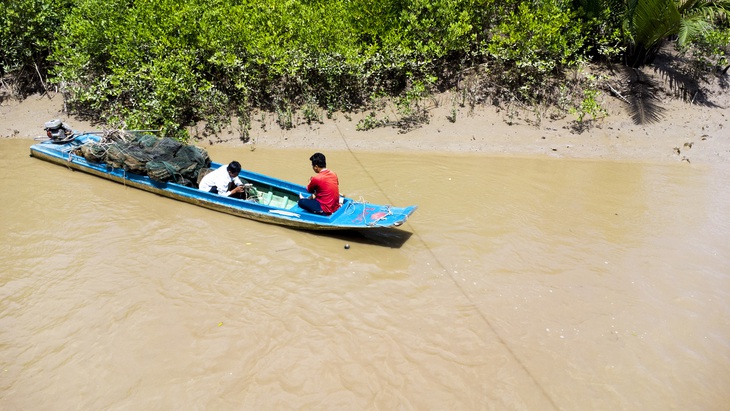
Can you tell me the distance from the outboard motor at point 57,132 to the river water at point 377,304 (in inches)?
61.6

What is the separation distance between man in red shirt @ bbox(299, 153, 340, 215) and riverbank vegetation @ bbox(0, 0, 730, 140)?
16.9ft

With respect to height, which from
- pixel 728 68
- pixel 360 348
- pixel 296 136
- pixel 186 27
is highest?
pixel 186 27

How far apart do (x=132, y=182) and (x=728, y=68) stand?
1473cm

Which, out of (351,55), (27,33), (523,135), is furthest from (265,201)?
(27,33)

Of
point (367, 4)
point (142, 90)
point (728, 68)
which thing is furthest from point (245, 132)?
point (728, 68)

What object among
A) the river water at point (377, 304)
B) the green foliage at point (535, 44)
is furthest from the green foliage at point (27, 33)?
the green foliage at point (535, 44)

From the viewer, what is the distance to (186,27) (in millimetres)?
11094

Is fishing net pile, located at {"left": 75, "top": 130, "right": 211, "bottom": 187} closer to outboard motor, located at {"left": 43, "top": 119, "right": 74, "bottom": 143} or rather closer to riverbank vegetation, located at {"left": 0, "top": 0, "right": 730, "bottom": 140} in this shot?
outboard motor, located at {"left": 43, "top": 119, "right": 74, "bottom": 143}

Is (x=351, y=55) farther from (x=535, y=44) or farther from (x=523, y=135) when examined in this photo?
(x=523, y=135)

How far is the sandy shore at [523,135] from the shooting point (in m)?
10.2

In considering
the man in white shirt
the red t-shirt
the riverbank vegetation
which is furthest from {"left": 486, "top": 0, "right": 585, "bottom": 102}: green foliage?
the man in white shirt

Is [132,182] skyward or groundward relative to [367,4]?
groundward

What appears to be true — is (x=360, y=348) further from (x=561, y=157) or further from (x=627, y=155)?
(x=627, y=155)

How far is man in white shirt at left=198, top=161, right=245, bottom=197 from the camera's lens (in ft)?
23.6
